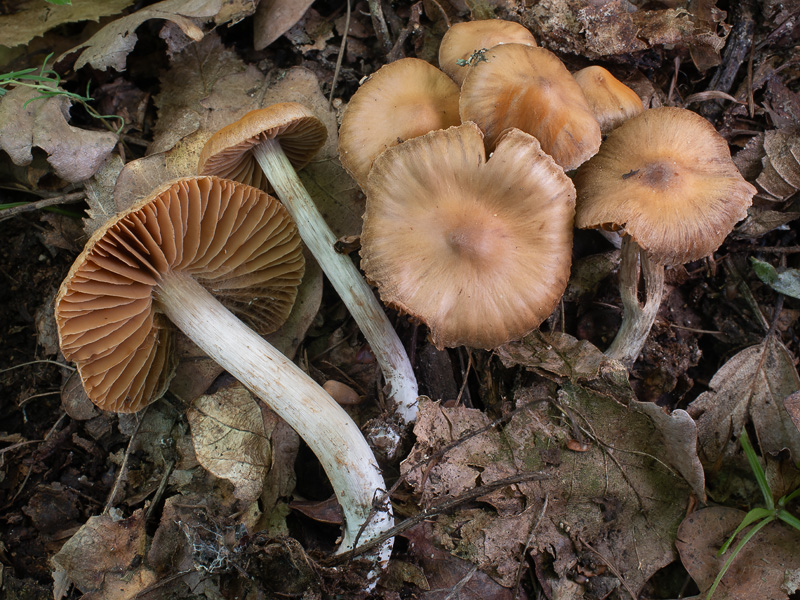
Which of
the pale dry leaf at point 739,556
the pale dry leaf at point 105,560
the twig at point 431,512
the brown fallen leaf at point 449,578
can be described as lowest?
the pale dry leaf at point 739,556

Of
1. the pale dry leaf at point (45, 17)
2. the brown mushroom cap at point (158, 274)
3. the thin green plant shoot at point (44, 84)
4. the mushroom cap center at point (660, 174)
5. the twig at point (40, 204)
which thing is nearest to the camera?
the brown mushroom cap at point (158, 274)

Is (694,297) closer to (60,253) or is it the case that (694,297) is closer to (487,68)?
(487,68)

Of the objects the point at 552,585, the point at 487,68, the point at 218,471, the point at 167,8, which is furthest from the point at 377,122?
the point at 552,585

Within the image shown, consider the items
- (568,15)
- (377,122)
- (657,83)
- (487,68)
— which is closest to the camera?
(487,68)

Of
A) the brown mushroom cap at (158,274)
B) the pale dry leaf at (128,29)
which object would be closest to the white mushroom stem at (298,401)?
the brown mushroom cap at (158,274)

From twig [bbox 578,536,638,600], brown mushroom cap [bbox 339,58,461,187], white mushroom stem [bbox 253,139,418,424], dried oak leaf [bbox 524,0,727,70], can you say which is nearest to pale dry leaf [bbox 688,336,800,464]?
twig [bbox 578,536,638,600]

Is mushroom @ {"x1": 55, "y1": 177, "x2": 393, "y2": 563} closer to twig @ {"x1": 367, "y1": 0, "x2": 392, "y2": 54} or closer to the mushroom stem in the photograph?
twig @ {"x1": 367, "y1": 0, "x2": 392, "y2": 54}

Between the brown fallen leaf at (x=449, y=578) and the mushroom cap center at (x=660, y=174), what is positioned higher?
the mushroom cap center at (x=660, y=174)

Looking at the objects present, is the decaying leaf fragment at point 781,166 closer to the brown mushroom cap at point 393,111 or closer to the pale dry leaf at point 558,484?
the pale dry leaf at point 558,484
